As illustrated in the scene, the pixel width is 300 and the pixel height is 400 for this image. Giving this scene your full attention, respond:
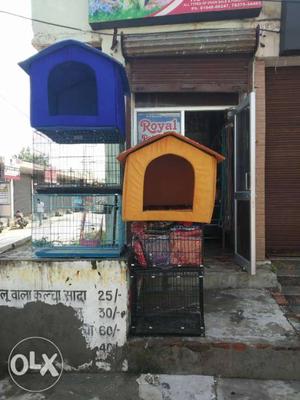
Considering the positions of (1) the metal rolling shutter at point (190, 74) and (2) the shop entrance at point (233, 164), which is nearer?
(2) the shop entrance at point (233, 164)

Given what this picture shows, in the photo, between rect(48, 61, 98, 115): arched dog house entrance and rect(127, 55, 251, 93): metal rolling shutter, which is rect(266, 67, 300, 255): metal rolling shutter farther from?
rect(48, 61, 98, 115): arched dog house entrance

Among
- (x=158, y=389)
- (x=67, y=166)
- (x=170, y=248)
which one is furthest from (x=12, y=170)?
(x=158, y=389)

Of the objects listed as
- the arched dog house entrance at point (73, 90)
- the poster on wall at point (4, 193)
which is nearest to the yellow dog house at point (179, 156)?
the arched dog house entrance at point (73, 90)

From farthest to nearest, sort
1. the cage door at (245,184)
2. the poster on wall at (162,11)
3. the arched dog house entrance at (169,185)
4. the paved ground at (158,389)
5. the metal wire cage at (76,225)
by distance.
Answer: the poster on wall at (162,11) → the cage door at (245,184) → the arched dog house entrance at (169,185) → the metal wire cage at (76,225) → the paved ground at (158,389)

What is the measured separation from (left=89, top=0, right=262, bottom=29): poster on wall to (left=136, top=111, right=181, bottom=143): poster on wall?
1303 millimetres

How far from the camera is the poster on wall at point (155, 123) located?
6219 millimetres

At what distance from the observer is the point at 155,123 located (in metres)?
6.24

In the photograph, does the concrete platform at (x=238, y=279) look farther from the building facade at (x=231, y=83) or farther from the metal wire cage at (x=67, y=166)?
the metal wire cage at (x=67, y=166)

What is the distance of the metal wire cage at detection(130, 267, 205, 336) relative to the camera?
391 centimetres

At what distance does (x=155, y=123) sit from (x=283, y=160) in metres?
2.04

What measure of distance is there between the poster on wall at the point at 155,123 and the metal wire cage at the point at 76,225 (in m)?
2.37

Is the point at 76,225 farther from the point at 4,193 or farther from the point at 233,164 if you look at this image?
the point at 4,193

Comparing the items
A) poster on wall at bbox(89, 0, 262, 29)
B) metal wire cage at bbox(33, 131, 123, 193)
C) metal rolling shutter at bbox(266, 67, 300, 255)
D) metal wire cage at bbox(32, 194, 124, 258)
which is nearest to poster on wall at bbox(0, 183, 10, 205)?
poster on wall at bbox(89, 0, 262, 29)

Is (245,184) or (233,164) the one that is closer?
(245,184)
